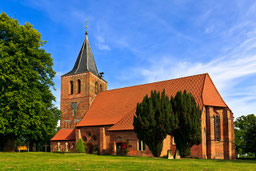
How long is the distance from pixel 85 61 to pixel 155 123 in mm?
21351

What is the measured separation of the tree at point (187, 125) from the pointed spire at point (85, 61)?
1978cm

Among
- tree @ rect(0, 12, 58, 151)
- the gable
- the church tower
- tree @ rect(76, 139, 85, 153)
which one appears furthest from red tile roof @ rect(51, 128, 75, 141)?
the gable

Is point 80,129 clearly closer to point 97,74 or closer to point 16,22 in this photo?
point 97,74

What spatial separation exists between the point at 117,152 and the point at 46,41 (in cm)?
1595

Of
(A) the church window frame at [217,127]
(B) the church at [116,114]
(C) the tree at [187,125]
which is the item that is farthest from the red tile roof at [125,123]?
(A) the church window frame at [217,127]

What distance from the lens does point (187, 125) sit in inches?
917

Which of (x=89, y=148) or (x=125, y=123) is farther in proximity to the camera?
(x=89, y=148)

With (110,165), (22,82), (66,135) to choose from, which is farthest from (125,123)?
(110,165)

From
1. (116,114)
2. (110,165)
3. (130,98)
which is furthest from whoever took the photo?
(130,98)

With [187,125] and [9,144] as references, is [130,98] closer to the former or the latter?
[187,125]

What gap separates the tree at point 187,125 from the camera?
23250 mm

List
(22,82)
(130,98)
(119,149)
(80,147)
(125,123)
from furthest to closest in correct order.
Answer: (130,98)
(80,147)
(119,149)
(125,123)
(22,82)

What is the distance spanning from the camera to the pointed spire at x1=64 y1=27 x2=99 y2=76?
40438mm

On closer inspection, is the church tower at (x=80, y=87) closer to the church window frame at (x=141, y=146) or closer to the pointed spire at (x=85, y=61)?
the pointed spire at (x=85, y=61)
